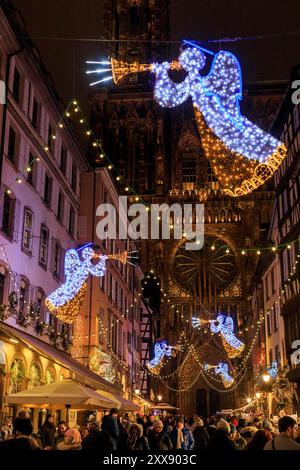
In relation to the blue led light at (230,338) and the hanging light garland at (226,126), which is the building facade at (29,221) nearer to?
the hanging light garland at (226,126)

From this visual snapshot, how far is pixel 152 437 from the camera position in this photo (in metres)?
14.0

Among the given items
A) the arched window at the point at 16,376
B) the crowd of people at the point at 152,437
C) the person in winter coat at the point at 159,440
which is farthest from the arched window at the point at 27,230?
the person in winter coat at the point at 159,440

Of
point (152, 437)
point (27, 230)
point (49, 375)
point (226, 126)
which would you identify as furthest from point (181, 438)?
point (49, 375)

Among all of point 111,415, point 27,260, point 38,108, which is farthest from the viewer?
point 38,108

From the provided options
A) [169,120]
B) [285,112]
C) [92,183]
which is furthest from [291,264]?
[169,120]

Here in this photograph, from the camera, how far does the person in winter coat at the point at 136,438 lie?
12680 mm

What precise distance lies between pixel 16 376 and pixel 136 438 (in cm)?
886

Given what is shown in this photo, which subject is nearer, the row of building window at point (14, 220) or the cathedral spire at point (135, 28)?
the row of building window at point (14, 220)

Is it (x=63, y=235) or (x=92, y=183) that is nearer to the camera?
(x=63, y=235)

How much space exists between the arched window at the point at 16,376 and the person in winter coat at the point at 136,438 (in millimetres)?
7349

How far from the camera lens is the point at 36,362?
77.3 ft

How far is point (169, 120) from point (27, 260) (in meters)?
47.4
